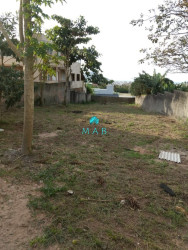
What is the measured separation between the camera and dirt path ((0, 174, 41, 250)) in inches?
84.4

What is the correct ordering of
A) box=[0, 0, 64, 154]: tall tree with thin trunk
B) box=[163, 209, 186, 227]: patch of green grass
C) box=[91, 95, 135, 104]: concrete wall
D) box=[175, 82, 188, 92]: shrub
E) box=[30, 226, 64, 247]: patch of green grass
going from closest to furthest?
box=[30, 226, 64, 247]: patch of green grass, box=[163, 209, 186, 227]: patch of green grass, box=[0, 0, 64, 154]: tall tree with thin trunk, box=[175, 82, 188, 92]: shrub, box=[91, 95, 135, 104]: concrete wall

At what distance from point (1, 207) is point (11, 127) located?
4.97 m

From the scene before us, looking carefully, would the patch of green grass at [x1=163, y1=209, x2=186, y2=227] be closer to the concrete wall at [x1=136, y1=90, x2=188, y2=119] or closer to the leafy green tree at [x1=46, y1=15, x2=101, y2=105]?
the concrete wall at [x1=136, y1=90, x2=188, y2=119]

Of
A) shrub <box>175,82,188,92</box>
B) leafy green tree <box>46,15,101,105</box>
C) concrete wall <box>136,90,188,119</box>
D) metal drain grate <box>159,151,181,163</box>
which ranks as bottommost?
metal drain grate <box>159,151,181,163</box>

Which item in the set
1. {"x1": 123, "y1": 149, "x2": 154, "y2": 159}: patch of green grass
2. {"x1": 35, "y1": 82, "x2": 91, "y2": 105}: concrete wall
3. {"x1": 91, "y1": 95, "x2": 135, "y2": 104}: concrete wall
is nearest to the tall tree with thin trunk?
{"x1": 123, "y1": 149, "x2": 154, "y2": 159}: patch of green grass

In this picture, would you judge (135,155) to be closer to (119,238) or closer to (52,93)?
(119,238)

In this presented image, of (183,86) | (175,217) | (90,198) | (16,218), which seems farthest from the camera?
(183,86)

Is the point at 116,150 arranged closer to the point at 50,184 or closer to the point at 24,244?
the point at 50,184

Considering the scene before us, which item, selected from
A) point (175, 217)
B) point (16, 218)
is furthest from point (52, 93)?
point (175, 217)

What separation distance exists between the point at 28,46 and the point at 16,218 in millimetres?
2966

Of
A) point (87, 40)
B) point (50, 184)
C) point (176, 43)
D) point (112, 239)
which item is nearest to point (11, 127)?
point (50, 184)

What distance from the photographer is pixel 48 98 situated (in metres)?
15.7

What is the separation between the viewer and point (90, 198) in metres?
3.00

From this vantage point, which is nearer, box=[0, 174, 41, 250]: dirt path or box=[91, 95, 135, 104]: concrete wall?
box=[0, 174, 41, 250]: dirt path
